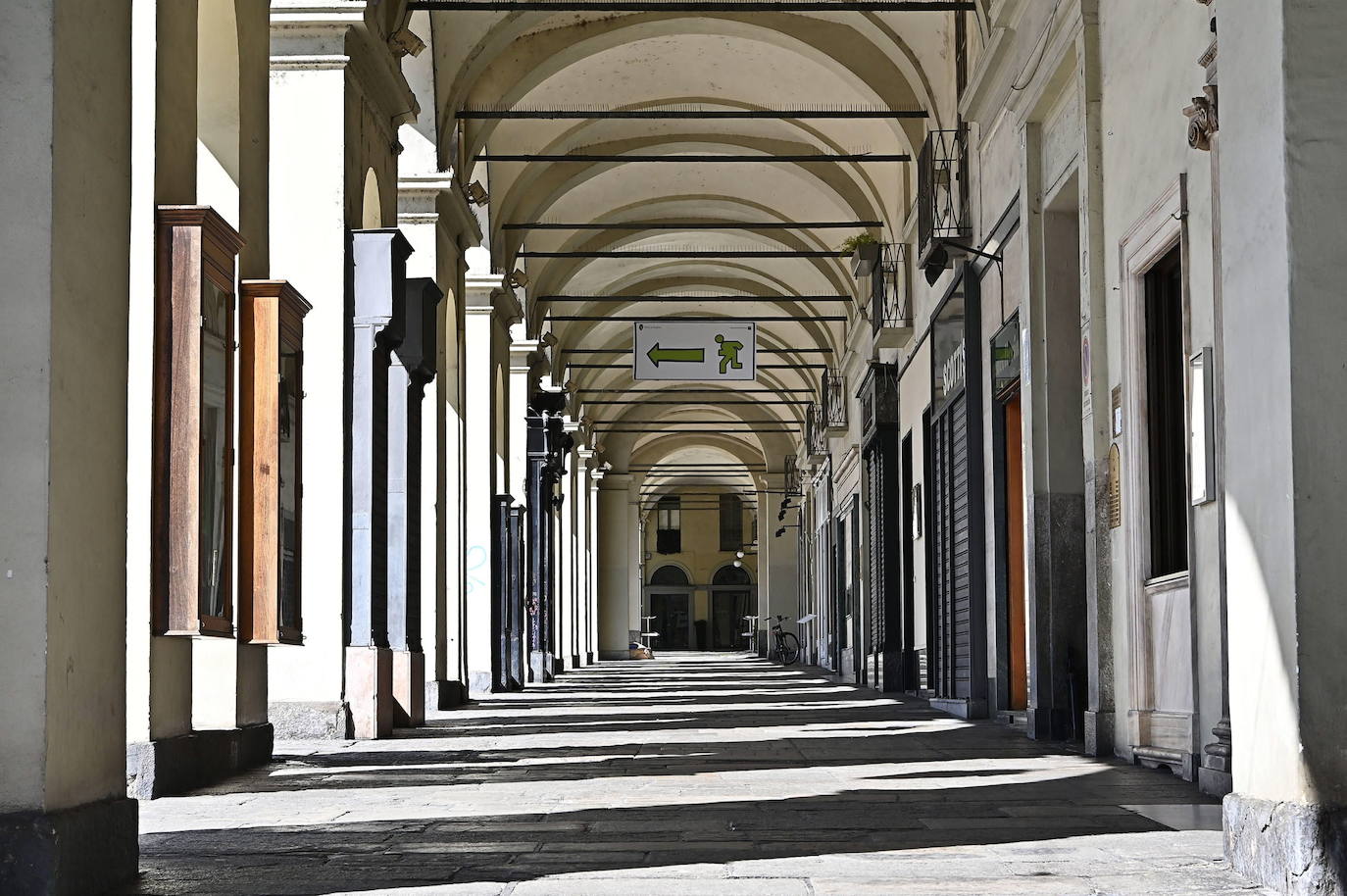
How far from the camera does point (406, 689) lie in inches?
517

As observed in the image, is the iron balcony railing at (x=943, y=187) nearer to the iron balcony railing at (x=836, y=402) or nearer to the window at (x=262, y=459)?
the window at (x=262, y=459)

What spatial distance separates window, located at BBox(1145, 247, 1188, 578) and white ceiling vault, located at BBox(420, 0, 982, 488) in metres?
5.86

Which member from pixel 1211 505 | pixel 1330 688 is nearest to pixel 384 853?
pixel 1330 688

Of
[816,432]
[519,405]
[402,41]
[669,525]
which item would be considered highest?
[402,41]

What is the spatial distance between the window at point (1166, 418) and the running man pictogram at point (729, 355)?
46.9 ft

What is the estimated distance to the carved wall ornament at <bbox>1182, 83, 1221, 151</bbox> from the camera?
7.13 metres

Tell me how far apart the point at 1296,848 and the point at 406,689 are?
9.56m

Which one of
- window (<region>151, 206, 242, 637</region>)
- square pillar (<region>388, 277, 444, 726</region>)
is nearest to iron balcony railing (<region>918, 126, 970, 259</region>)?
square pillar (<region>388, 277, 444, 726</region>)

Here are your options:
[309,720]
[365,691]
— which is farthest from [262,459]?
[365,691]

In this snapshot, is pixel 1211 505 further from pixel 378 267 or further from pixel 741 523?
pixel 741 523

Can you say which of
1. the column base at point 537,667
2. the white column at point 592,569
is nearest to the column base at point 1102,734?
the column base at point 537,667

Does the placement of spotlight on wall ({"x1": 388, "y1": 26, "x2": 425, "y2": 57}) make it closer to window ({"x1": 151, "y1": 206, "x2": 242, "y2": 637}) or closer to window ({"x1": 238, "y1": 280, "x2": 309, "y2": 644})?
window ({"x1": 238, "y1": 280, "x2": 309, "y2": 644})

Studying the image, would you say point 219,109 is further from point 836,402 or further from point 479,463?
point 836,402

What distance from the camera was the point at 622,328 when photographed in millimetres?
36062
